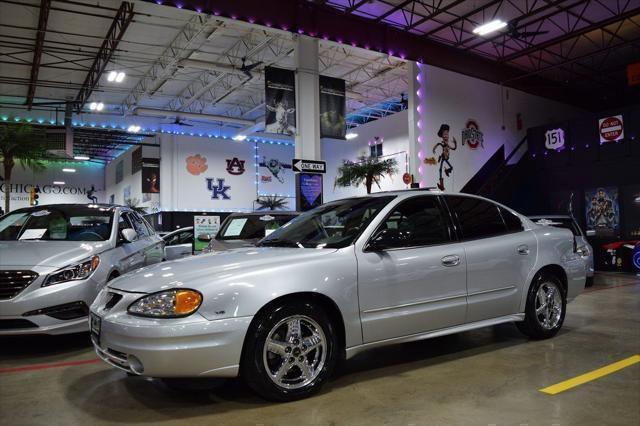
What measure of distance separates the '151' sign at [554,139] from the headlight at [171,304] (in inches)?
643

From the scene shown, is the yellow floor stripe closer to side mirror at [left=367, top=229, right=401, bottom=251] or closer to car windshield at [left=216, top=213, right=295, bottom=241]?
side mirror at [left=367, top=229, right=401, bottom=251]

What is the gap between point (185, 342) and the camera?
3.05 meters

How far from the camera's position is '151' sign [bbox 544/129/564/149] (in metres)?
16.6

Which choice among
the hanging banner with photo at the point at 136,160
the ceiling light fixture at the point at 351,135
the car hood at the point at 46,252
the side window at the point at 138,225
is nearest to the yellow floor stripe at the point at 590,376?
the car hood at the point at 46,252

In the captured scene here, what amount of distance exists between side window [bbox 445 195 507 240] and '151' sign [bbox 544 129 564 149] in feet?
44.5

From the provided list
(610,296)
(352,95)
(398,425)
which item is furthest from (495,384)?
(352,95)

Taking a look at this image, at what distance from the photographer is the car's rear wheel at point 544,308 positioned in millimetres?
4801

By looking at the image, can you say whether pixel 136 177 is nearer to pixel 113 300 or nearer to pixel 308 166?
pixel 308 166

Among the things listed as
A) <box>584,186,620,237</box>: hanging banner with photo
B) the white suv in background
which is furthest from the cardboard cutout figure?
the white suv in background

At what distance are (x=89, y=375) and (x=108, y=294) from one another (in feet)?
3.26

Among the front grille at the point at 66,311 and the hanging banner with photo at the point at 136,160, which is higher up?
the hanging banner with photo at the point at 136,160

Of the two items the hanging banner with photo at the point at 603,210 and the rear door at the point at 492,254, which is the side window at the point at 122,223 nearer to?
the rear door at the point at 492,254

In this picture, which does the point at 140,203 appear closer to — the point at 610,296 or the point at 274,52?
the point at 274,52

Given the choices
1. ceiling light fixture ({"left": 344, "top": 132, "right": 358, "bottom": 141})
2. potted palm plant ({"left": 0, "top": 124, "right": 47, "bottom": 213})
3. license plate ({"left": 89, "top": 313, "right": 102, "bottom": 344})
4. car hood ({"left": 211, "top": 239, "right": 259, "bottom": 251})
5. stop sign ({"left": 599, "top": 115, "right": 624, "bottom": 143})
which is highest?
ceiling light fixture ({"left": 344, "top": 132, "right": 358, "bottom": 141})
